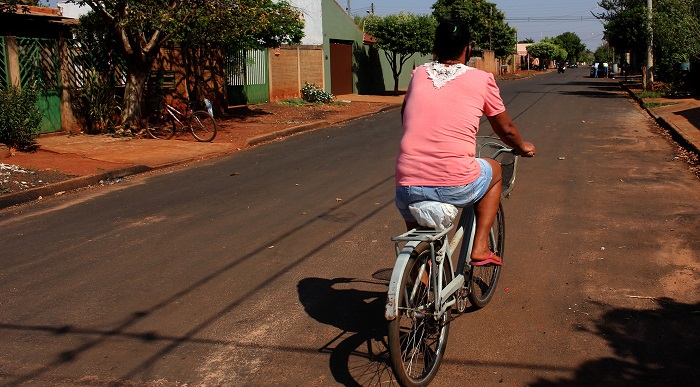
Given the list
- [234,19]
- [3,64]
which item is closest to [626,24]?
[234,19]

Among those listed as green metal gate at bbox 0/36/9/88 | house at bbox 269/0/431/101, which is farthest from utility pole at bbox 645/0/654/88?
green metal gate at bbox 0/36/9/88

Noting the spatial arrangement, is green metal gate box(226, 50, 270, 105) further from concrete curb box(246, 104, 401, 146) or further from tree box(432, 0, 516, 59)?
tree box(432, 0, 516, 59)

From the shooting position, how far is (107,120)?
1577cm

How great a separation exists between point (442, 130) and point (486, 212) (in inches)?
27.0

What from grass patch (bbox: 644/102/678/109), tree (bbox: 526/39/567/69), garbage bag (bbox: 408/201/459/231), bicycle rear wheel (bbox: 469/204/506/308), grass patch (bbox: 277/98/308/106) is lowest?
bicycle rear wheel (bbox: 469/204/506/308)

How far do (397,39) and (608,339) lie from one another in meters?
29.0

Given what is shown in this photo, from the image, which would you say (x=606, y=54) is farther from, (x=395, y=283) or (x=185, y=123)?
(x=395, y=283)

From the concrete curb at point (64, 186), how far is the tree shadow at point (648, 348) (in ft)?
25.7

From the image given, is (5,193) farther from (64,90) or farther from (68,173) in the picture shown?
(64,90)

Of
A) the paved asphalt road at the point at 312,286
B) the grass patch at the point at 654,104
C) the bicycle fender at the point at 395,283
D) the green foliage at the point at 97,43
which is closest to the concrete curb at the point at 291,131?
the green foliage at the point at 97,43

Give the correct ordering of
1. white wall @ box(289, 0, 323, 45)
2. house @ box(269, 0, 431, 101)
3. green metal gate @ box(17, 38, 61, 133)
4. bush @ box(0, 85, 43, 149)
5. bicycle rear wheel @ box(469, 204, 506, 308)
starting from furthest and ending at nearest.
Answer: white wall @ box(289, 0, 323, 45), house @ box(269, 0, 431, 101), green metal gate @ box(17, 38, 61, 133), bush @ box(0, 85, 43, 149), bicycle rear wheel @ box(469, 204, 506, 308)

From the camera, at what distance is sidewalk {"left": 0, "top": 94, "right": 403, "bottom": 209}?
35.5 feet

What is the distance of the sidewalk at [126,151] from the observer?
1083 centimetres

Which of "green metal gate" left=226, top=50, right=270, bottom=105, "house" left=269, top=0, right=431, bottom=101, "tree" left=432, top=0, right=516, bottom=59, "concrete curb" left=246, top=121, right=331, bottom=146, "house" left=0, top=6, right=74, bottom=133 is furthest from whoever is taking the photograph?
"tree" left=432, top=0, right=516, bottom=59
